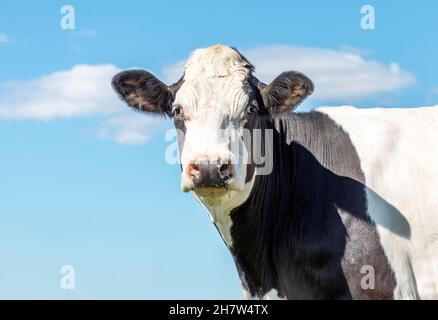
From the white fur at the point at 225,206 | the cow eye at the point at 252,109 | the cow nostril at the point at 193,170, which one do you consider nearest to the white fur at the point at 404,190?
the cow eye at the point at 252,109

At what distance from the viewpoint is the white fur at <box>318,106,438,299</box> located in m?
11.3

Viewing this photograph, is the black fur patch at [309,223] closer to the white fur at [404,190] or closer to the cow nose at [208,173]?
the white fur at [404,190]

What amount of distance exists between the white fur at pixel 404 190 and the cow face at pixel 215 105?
1.11 meters

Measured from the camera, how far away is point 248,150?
37.5 feet

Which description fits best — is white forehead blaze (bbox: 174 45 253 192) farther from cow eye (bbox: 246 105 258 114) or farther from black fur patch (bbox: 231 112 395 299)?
black fur patch (bbox: 231 112 395 299)

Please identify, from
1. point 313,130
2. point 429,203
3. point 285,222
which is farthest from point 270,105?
point 429,203

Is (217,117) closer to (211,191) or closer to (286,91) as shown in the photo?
(211,191)

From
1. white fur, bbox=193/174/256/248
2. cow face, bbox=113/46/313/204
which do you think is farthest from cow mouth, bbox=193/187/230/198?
white fur, bbox=193/174/256/248

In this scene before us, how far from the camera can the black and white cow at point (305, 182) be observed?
11.2 meters

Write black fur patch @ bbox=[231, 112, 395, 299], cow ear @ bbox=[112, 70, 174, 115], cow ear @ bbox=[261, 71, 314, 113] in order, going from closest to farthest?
black fur patch @ bbox=[231, 112, 395, 299], cow ear @ bbox=[261, 71, 314, 113], cow ear @ bbox=[112, 70, 174, 115]

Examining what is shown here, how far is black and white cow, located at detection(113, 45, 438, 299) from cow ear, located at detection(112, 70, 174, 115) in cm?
2

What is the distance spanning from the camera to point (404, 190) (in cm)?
1163
